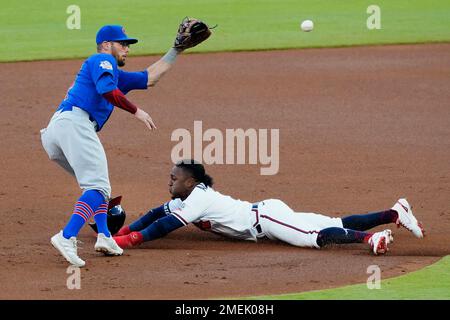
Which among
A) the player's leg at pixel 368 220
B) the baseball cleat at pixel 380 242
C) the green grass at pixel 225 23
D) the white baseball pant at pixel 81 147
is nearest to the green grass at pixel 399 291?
the baseball cleat at pixel 380 242

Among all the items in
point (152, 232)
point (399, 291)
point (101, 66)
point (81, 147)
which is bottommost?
point (399, 291)

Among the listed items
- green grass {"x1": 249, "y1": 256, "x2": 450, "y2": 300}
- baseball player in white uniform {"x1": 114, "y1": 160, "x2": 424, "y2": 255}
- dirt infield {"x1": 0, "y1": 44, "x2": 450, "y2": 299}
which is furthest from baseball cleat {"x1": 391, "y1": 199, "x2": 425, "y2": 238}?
green grass {"x1": 249, "y1": 256, "x2": 450, "y2": 300}

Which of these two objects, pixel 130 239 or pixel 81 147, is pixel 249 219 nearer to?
pixel 130 239

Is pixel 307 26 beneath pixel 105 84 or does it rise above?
above

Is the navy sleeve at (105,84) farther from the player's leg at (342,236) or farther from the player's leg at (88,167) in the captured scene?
the player's leg at (342,236)

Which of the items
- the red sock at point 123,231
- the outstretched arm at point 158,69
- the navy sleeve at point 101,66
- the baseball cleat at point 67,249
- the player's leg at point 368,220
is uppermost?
the outstretched arm at point 158,69

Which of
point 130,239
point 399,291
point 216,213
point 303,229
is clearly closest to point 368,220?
point 303,229

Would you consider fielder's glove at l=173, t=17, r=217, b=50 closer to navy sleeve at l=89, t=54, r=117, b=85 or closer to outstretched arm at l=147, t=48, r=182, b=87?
outstretched arm at l=147, t=48, r=182, b=87
